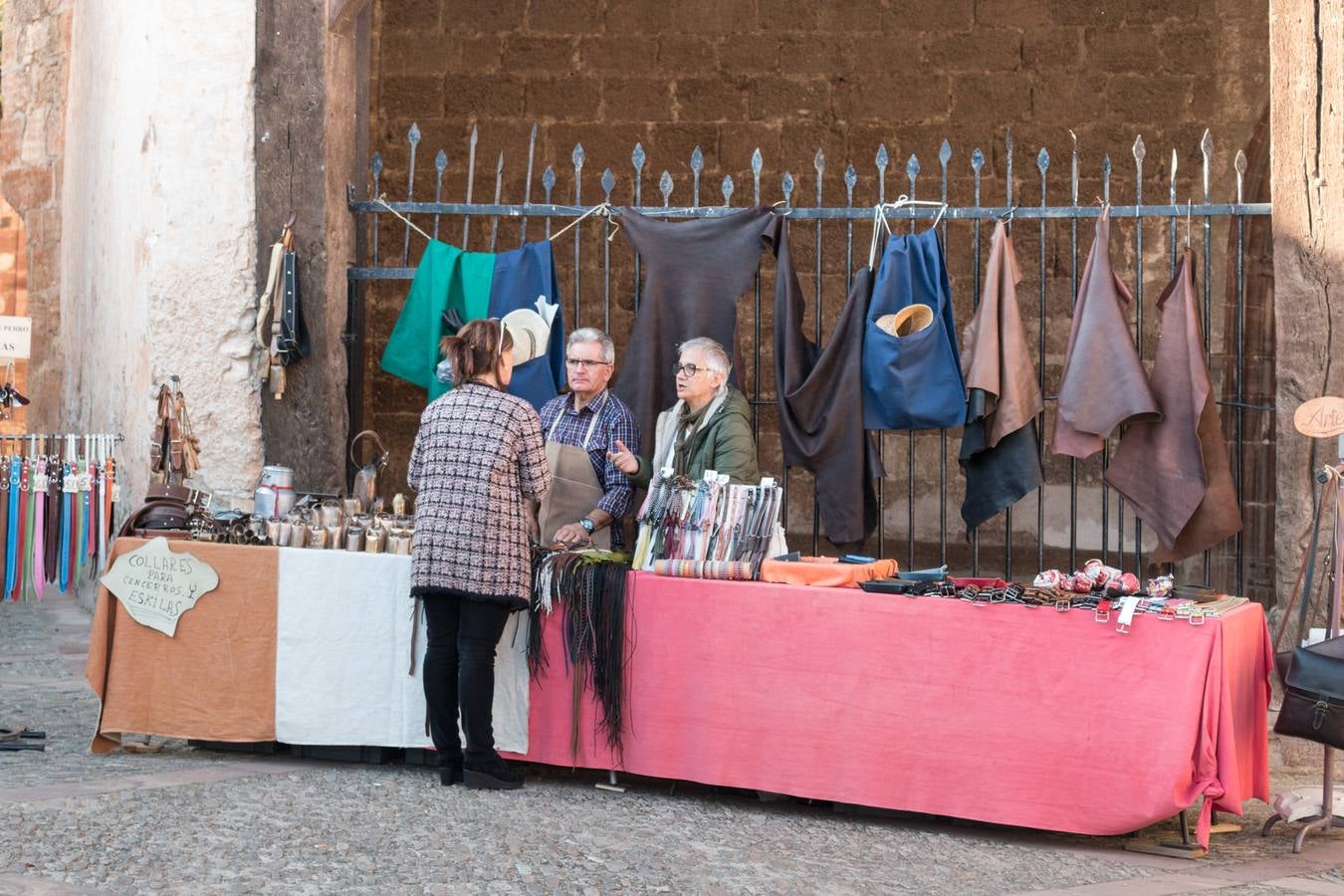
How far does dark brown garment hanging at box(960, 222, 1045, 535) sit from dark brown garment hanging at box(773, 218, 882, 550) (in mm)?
403

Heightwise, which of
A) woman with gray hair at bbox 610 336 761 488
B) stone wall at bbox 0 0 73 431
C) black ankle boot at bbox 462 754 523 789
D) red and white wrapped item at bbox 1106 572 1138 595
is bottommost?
black ankle boot at bbox 462 754 523 789

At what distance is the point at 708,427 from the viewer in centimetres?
532

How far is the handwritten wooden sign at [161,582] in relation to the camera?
517 cm

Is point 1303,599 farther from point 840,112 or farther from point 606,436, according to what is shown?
point 840,112

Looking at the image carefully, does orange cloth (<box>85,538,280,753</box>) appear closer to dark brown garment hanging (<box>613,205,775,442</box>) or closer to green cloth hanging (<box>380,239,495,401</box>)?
green cloth hanging (<box>380,239,495,401</box>)

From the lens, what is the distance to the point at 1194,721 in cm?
423

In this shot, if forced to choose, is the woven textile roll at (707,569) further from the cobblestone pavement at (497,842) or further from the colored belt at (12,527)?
the colored belt at (12,527)

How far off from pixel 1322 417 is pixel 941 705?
1516mm

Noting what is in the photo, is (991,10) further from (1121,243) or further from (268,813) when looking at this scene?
(268,813)

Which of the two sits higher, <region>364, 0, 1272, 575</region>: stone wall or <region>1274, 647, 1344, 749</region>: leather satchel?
<region>364, 0, 1272, 575</region>: stone wall

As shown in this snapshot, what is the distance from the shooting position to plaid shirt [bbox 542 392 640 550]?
17.9 feet

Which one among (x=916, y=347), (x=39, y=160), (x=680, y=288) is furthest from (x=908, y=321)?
(x=39, y=160)

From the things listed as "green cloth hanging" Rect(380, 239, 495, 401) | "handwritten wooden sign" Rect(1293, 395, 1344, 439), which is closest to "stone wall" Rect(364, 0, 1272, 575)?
"green cloth hanging" Rect(380, 239, 495, 401)

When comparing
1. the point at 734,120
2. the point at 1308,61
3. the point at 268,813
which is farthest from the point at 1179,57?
the point at 268,813
